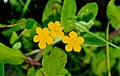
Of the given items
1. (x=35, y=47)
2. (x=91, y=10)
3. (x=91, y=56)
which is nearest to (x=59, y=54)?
(x=91, y=10)

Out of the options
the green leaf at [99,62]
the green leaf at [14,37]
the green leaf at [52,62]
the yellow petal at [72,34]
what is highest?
the yellow petal at [72,34]

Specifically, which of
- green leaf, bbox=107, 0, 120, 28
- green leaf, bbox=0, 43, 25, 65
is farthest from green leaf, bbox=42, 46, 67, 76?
green leaf, bbox=107, 0, 120, 28

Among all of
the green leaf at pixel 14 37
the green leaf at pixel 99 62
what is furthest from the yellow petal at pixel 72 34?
the green leaf at pixel 99 62

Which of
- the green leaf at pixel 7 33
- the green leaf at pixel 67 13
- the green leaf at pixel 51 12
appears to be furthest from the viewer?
the green leaf at pixel 7 33

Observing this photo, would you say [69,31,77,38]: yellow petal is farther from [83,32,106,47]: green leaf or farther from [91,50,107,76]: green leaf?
[91,50,107,76]: green leaf

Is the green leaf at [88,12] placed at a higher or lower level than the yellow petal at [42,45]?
higher

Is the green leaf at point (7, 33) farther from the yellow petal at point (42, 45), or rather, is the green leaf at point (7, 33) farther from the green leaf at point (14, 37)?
the yellow petal at point (42, 45)

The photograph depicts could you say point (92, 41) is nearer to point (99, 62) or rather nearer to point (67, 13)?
point (67, 13)
